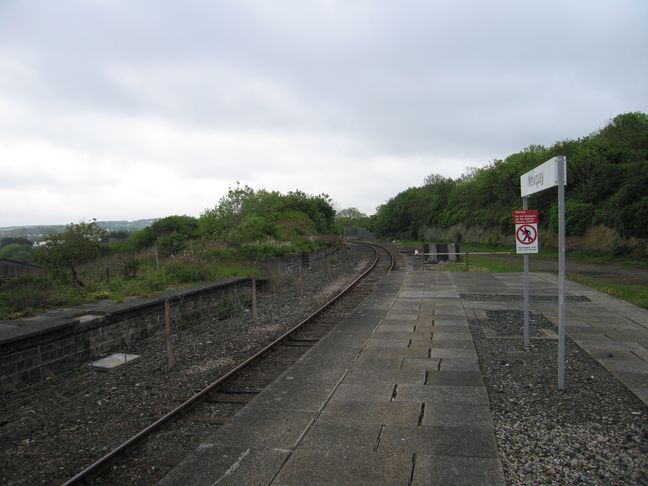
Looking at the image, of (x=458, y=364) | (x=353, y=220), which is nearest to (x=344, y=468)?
(x=458, y=364)

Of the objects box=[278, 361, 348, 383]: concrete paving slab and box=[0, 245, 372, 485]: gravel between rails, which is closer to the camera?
box=[0, 245, 372, 485]: gravel between rails

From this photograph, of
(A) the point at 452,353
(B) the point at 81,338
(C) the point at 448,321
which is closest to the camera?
(A) the point at 452,353

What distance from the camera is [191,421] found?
5.83 metres

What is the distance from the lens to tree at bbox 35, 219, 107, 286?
1583 centimetres

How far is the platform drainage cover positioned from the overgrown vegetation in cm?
229

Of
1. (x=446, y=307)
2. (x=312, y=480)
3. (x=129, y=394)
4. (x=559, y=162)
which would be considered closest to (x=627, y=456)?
(x=312, y=480)

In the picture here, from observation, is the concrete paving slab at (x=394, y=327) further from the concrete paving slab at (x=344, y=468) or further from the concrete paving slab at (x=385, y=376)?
the concrete paving slab at (x=344, y=468)

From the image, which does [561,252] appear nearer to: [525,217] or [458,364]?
[525,217]

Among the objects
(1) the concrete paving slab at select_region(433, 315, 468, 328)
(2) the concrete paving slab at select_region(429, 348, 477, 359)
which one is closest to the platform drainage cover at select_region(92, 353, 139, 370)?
(2) the concrete paving slab at select_region(429, 348, 477, 359)

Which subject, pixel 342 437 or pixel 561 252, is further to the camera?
pixel 561 252

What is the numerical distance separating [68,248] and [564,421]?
51.0 ft

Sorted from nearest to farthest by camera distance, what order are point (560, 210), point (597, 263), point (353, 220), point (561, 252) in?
point (560, 210)
point (561, 252)
point (597, 263)
point (353, 220)

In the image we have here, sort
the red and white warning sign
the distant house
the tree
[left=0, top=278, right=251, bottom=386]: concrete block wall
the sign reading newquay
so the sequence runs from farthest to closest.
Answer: the distant house < the tree < the red and white warning sign < [left=0, top=278, right=251, bottom=386]: concrete block wall < the sign reading newquay

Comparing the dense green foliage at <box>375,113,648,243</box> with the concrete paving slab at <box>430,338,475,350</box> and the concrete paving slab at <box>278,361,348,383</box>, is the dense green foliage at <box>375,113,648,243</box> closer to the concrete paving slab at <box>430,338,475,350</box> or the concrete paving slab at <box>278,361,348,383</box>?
the concrete paving slab at <box>430,338,475,350</box>
